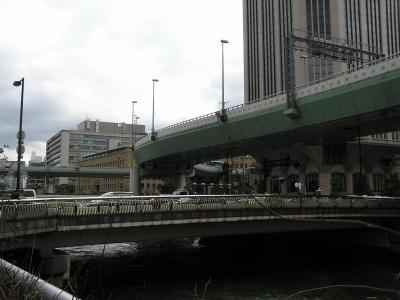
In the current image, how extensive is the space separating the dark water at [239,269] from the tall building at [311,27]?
2659 inches

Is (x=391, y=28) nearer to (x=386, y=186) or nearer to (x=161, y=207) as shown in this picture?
(x=386, y=186)

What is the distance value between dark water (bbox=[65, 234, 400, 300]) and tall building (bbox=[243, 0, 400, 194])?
123 feet

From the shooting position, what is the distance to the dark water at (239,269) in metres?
26.4

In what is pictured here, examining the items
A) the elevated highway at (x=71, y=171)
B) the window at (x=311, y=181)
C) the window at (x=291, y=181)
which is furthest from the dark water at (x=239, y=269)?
the elevated highway at (x=71, y=171)

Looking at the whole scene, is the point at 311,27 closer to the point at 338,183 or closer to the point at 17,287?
the point at 338,183

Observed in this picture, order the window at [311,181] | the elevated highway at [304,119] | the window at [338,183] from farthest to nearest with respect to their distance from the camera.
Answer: the window at [311,181]
the window at [338,183]
the elevated highway at [304,119]

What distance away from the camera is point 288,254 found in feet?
140

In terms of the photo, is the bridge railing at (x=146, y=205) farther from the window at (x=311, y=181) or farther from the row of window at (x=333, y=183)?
the window at (x=311, y=181)

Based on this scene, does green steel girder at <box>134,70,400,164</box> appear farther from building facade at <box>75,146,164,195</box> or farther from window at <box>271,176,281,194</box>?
building facade at <box>75,146,164,195</box>

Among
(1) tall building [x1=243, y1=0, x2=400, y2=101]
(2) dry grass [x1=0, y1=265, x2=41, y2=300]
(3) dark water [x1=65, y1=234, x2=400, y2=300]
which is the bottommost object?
(3) dark water [x1=65, y1=234, x2=400, y2=300]

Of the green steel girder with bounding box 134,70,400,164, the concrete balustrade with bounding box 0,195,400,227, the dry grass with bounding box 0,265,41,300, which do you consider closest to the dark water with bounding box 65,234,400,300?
the concrete balustrade with bounding box 0,195,400,227

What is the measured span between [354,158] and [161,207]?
75.4m

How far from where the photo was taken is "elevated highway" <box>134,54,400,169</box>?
43.9m

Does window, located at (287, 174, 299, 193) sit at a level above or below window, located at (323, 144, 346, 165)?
below
